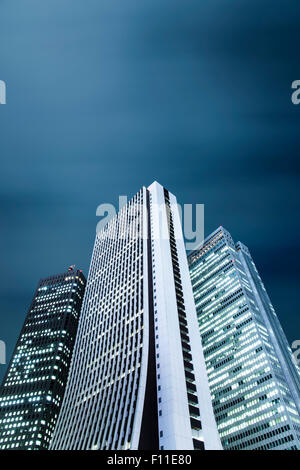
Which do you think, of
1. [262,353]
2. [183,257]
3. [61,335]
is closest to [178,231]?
[183,257]

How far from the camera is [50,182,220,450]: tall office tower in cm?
7206

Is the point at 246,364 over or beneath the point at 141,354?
over

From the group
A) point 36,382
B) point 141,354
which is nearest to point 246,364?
point 141,354

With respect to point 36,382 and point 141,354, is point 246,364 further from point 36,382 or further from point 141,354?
point 36,382

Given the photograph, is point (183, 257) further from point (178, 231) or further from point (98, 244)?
point (98, 244)

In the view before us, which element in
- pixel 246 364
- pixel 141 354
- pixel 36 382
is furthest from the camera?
pixel 36 382

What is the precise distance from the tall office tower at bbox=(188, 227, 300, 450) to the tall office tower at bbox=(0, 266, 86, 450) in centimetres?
7451

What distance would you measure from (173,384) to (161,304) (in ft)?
82.3

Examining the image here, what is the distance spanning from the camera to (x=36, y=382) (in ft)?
545

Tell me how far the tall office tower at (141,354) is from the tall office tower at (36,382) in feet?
187

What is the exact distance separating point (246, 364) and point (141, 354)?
81032 millimetres

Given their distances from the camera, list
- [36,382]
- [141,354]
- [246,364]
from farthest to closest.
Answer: [36,382]
[246,364]
[141,354]

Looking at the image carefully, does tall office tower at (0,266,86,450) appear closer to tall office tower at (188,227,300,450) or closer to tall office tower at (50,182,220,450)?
tall office tower at (50,182,220,450)

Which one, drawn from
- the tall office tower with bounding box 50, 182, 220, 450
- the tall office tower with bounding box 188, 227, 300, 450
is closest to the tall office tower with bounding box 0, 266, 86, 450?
the tall office tower with bounding box 50, 182, 220, 450
